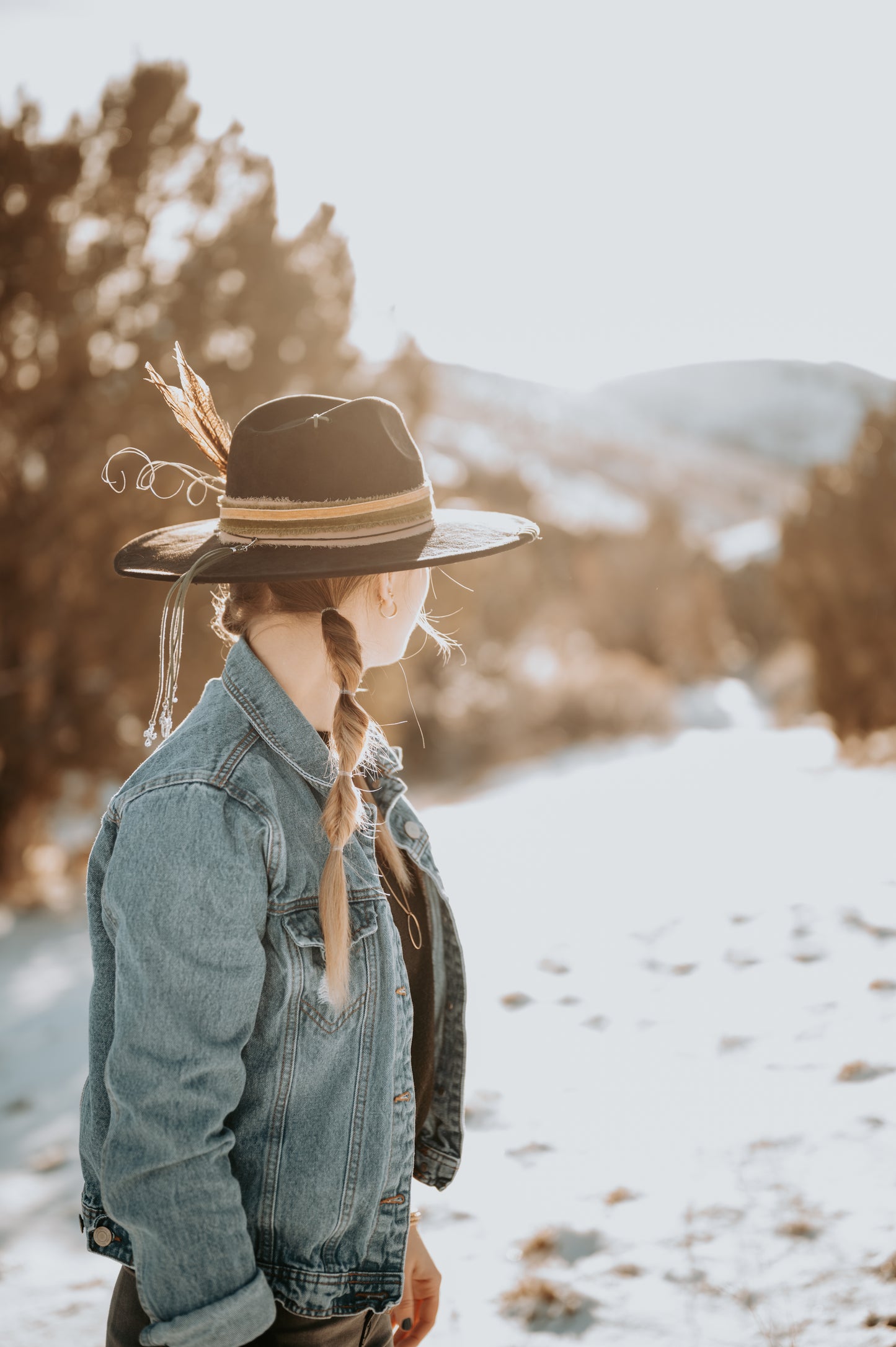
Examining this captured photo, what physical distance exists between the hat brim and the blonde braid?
85 mm

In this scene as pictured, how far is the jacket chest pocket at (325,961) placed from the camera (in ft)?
3.65

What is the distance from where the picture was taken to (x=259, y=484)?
1171 mm

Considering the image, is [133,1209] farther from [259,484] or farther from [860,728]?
[860,728]

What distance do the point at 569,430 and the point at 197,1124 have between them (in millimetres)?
101973

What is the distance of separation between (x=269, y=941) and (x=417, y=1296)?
67 centimetres

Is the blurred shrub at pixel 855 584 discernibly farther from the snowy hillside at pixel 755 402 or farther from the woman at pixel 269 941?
the snowy hillside at pixel 755 402

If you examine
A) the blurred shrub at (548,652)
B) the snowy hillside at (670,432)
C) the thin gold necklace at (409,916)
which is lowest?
the snowy hillside at (670,432)

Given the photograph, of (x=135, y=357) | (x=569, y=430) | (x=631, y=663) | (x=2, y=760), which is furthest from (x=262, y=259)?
(x=569, y=430)

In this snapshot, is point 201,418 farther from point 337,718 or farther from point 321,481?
point 337,718

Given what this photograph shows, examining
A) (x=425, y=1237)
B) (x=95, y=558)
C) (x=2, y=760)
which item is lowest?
(x=2, y=760)

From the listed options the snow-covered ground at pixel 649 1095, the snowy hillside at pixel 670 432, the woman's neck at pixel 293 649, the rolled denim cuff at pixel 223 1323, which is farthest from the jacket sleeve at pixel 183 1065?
the snowy hillside at pixel 670 432

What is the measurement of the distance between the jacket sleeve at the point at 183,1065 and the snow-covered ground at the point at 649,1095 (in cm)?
139

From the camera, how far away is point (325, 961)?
3.68ft

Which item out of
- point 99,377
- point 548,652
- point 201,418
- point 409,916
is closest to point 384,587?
point 201,418
